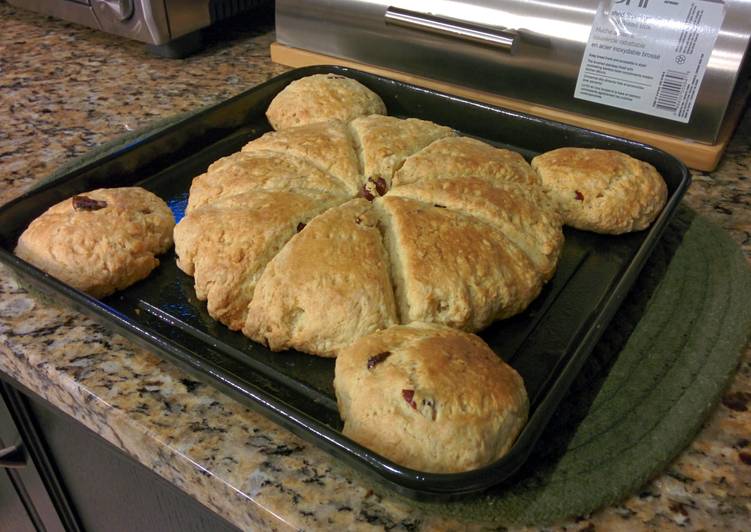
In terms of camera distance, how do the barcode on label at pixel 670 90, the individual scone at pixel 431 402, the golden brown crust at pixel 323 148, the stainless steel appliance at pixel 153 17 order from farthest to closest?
the stainless steel appliance at pixel 153 17
the barcode on label at pixel 670 90
the golden brown crust at pixel 323 148
the individual scone at pixel 431 402

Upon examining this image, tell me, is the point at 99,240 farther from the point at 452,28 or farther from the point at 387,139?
the point at 452,28

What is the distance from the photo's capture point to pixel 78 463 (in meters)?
1.14

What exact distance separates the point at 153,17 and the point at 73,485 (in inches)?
47.2

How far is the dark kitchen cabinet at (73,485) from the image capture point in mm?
964

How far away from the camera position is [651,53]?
4.36ft

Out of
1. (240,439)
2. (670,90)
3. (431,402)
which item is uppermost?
(670,90)

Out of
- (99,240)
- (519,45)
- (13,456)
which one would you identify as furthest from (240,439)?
(519,45)

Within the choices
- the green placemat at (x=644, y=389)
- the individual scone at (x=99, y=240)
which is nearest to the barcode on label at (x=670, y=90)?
the green placemat at (x=644, y=389)

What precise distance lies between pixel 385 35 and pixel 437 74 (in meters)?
0.17

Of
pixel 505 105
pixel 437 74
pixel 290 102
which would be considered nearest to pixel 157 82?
pixel 290 102

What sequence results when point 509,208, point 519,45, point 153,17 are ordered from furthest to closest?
point 153,17 < point 519,45 < point 509,208

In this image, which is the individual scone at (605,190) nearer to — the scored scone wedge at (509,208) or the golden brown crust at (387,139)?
the scored scone wedge at (509,208)

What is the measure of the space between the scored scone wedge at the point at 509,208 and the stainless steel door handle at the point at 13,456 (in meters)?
0.85

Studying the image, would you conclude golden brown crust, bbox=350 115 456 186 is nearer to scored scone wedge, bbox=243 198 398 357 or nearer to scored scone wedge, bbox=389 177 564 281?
scored scone wedge, bbox=389 177 564 281
